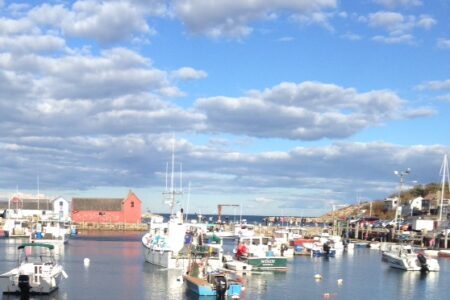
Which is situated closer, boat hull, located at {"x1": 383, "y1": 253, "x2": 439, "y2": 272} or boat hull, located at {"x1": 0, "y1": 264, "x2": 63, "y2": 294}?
boat hull, located at {"x1": 0, "y1": 264, "x2": 63, "y2": 294}

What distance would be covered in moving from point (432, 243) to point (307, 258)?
91.8 feet

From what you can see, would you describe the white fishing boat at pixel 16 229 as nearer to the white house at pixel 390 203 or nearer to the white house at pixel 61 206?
the white house at pixel 61 206

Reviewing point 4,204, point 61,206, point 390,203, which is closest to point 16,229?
point 61,206

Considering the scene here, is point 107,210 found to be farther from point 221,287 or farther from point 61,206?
point 221,287

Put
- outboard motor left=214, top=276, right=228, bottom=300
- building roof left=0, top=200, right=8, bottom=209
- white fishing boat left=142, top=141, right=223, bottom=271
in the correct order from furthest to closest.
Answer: building roof left=0, top=200, right=8, bottom=209, white fishing boat left=142, top=141, right=223, bottom=271, outboard motor left=214, top=276, right=228, bottom=300

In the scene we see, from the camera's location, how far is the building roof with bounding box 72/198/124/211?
160875 mm

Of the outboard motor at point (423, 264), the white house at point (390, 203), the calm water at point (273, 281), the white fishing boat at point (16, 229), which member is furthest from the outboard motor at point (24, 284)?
the white house at point (390, 203)

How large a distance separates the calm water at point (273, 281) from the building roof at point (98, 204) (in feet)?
261

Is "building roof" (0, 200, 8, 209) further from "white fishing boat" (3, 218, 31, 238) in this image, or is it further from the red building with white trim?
"white fishing boat" (3, 218, 31, 238)

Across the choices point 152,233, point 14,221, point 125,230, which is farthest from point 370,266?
point 125,230

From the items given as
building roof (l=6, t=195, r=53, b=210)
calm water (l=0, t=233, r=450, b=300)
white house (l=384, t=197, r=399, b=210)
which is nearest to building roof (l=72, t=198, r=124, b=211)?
building roof (l=6, t=195, r=53, b=210)

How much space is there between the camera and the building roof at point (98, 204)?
161 meters

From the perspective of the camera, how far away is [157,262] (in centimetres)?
6575

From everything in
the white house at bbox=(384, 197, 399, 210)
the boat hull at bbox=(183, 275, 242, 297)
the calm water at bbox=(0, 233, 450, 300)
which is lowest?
the calm water at bbox=(0, 233, 450, 300)
